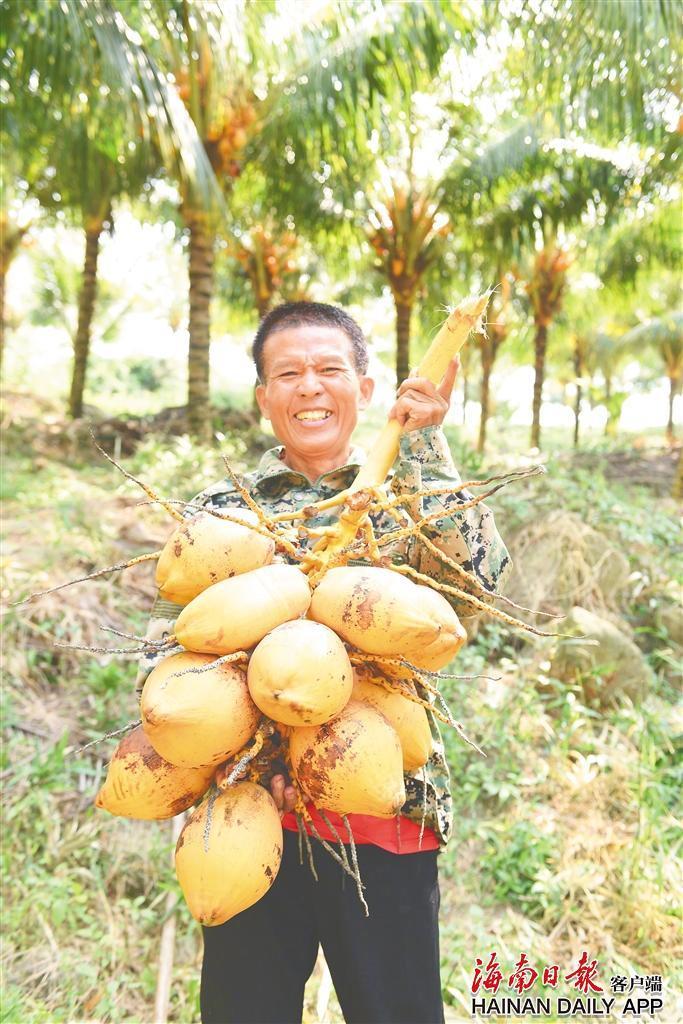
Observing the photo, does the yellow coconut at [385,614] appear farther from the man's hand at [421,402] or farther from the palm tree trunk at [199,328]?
the palm tree trunk at [199,328]

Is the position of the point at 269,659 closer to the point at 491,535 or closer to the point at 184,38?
the point at 491,535

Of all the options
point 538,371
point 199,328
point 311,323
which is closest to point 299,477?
point 311,323

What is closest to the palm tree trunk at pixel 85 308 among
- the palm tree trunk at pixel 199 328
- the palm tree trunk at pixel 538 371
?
the palm tree trunk at pixel 199 328

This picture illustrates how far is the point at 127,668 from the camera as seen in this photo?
3424 mm

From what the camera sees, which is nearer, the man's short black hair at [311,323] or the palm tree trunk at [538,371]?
the man's short black hair at [311,323]

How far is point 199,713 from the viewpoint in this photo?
36.6 inches

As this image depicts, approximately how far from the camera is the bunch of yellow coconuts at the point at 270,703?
0.93m

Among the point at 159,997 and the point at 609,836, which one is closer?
the point at 159,997

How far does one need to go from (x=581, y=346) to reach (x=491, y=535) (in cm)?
1930

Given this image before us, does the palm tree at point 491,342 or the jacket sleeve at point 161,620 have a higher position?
the palm tree at point 491,342

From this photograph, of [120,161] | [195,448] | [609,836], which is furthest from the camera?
[120,161]

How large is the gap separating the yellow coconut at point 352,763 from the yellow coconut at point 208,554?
0.91ft

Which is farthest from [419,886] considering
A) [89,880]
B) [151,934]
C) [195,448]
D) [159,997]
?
[195,448]

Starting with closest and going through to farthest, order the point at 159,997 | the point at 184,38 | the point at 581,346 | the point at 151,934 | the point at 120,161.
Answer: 1. the point at 159,997
2. the point at 151,934
3. the point at 184,38
4. the point at 120,161
5. the point at 581,346
